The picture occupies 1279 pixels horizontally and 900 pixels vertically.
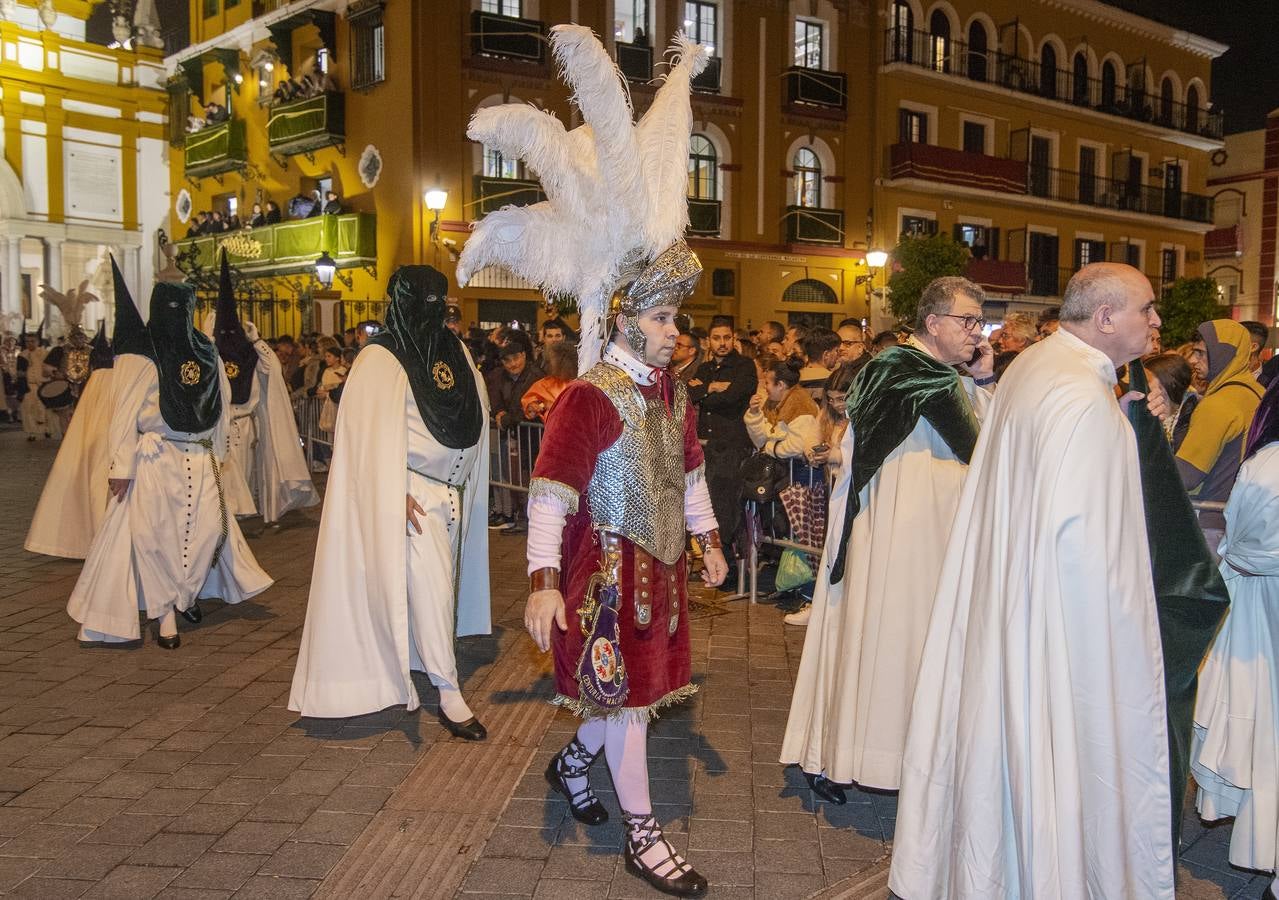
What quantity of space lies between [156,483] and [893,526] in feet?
15.5

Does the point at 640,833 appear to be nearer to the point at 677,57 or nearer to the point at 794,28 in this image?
the point at 677,57

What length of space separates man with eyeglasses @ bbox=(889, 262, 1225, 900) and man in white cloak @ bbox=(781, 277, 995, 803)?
92 centimetres

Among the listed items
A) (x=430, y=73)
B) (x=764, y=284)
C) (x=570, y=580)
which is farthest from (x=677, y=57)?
(x=764, y=284)

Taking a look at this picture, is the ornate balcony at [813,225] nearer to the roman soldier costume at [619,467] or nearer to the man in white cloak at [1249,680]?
the roman soldier costume at [619,467]

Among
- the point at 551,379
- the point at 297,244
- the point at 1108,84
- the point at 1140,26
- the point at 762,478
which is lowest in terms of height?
the point at 762,478

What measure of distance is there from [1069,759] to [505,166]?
21.5m

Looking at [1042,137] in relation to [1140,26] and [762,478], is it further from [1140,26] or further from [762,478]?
[762,478]

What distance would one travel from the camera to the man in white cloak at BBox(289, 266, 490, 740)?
5.14 meters

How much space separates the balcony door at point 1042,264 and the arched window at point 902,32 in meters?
6.95

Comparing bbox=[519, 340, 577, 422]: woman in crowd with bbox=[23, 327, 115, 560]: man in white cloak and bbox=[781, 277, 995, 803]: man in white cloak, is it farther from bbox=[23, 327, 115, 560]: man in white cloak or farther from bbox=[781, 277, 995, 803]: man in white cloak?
bbox=[781, 277, 995, 803]: man in white cloak

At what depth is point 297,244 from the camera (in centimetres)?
2544

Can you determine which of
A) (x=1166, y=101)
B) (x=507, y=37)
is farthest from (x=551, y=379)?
(x=1166, y=101)

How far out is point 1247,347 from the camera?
532 cm

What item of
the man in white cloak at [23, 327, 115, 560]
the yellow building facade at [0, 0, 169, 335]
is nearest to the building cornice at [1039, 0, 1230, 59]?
the yellow building facade at [0, 0, 169, 335]
